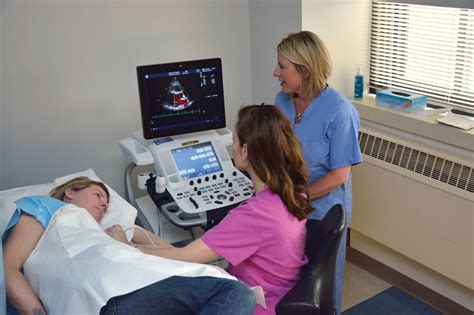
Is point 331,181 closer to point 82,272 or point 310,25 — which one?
point 310,25

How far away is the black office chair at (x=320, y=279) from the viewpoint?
1581 millimetres

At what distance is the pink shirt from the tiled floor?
108cm

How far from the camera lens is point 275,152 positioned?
5.61 ft

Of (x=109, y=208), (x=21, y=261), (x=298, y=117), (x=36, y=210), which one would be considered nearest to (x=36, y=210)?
(x=36, y=210)

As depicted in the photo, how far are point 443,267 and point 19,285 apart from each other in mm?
1809

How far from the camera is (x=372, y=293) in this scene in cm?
282

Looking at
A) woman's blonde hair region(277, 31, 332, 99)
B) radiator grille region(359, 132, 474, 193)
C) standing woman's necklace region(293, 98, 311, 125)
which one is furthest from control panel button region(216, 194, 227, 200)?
radiator grille region(359, 132, 474, 193)

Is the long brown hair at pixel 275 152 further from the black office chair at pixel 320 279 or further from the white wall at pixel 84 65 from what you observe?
the white wall at pixel 84 65

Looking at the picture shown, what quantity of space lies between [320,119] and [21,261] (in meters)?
1.19

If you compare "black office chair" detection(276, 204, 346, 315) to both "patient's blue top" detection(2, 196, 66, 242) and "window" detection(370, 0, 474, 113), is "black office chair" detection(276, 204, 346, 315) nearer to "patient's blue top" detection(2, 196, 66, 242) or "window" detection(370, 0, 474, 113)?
"patient's blue top" detection(2, 196, 66, 242)

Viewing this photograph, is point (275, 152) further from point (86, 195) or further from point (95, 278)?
point (86, 195)

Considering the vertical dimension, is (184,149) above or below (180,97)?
below

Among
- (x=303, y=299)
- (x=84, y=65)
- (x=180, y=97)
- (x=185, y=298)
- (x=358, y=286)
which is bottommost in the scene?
(x=358, y=286)

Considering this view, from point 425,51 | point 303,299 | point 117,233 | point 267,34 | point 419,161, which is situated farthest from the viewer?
point 267,34
